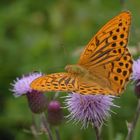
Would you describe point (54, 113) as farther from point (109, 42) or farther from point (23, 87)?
point (109, 42)

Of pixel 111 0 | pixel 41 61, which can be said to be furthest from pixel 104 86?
pixel 111 0

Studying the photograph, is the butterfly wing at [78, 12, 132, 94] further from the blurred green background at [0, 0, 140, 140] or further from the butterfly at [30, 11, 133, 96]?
the blurred green background at [0, 0, 140, 140]

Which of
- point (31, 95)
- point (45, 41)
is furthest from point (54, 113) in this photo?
point (45, 41)

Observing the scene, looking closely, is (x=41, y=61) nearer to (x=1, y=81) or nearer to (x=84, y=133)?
(x=1, y=81)

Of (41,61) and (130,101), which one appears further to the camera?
(41,61)

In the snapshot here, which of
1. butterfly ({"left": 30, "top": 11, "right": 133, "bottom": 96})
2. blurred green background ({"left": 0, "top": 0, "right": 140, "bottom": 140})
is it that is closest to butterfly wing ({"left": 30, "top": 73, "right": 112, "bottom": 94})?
butterfly ({"left": 30, "top": 11, "right": 133, "bottom": 96})

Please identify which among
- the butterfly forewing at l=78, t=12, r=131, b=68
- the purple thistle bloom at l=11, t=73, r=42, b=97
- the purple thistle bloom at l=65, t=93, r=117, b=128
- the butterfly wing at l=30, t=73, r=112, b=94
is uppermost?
the butterfly forewing at l=78, t=12, r=131, b=68

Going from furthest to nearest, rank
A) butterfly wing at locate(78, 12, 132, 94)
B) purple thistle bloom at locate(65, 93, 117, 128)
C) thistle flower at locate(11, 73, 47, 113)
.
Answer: thistle flower at locate(11, 73, 47, 113)
purple thistle bloom at locate(65, 93, 117, 128)
butterfly wing at locate(78, 12, 132, 94)

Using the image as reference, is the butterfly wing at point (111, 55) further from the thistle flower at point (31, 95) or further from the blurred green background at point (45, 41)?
the blurred green background at point (45, 41)
